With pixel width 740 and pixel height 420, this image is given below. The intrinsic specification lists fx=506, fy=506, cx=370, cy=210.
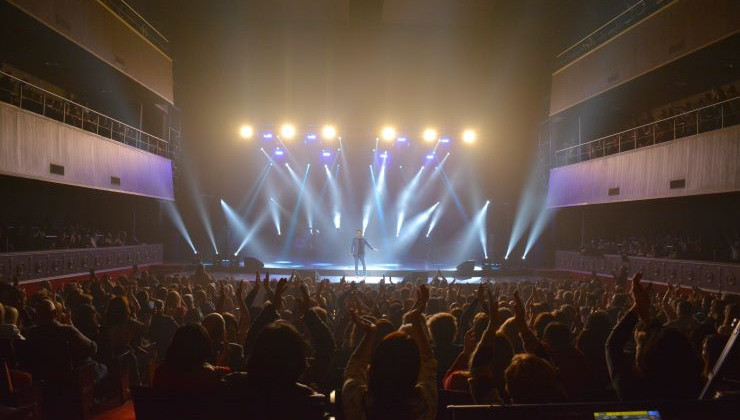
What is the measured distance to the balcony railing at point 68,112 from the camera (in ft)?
43.2

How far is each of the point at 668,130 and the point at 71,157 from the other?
1828cm

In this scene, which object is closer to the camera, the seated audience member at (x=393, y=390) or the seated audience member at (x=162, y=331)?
the seated audience member at (x=393, y=390)

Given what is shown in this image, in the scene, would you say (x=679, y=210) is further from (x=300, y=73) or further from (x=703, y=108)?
(x=300, y=73)

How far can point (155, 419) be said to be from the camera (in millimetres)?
2346

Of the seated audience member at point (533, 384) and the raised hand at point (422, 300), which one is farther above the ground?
the raised hand at point (422, 300)

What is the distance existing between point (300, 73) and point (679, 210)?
51.5ft

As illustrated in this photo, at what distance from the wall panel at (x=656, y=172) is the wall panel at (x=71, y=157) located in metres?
17.0

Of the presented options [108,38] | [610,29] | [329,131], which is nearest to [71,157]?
[108,38]

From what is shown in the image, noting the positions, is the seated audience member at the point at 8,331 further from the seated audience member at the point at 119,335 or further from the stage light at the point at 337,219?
the stage light at the point at 337,219

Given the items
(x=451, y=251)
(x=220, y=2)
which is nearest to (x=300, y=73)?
(x=220, y=2)

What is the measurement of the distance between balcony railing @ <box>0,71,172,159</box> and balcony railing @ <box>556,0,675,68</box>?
17.5 meters

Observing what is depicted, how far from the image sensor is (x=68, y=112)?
15.4 metres

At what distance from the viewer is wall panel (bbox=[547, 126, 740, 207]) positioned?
42.5 feet

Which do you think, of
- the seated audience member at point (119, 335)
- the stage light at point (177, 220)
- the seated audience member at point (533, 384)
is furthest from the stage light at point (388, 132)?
the seated audience member at point (533, 384)
